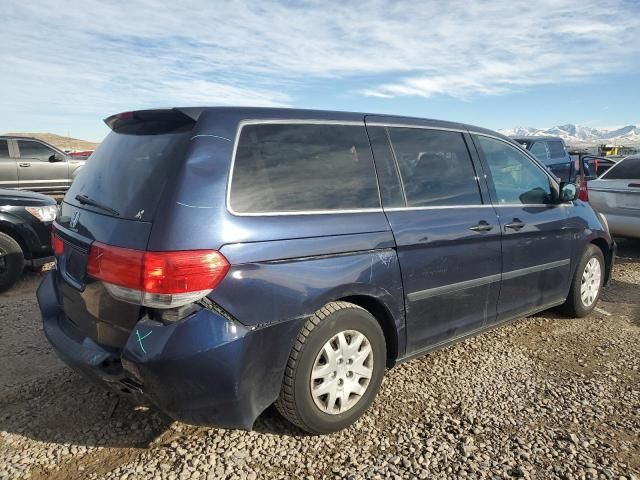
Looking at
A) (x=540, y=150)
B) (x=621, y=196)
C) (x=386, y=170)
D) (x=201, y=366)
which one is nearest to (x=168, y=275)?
(x=201, y=366)

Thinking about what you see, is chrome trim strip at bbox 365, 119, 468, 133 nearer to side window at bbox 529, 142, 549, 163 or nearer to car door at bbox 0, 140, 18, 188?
side window at bbox 529, 142, 549, 163

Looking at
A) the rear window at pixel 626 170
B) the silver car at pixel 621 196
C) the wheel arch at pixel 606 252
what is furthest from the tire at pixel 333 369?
the rear window at pixel 626 170

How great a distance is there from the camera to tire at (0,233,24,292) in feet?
16.7

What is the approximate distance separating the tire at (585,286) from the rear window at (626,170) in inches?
128

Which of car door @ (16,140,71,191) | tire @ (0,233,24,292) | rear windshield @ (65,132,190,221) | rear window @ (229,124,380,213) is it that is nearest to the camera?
rear windshield @ (65,132,190,221)

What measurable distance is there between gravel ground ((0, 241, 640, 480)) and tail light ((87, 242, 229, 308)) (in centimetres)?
63

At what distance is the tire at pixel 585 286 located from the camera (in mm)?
4373

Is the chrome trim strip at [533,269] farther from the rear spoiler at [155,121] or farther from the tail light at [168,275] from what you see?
the rear spoiler at [155,121]

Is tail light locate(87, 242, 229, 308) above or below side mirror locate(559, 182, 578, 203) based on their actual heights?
below

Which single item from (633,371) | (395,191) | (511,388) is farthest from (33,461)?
(633,371)

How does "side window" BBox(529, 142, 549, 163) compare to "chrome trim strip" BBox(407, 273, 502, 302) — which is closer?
"chrome trim strip" BBox(407, 273, 502, 302)

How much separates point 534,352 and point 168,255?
3.05 m

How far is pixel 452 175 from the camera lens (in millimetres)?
3414

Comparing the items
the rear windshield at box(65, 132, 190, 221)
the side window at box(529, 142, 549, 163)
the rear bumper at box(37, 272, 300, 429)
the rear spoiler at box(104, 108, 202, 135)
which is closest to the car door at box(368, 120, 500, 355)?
the rear bumper at box(37, 272, 300, 429)
